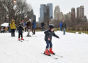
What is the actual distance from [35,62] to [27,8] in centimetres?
4410

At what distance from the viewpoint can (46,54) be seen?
8.07m

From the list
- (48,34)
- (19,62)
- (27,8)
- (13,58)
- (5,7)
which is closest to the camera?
(19,62)

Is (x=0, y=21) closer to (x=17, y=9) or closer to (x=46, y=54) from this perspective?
(x=17, y=9)

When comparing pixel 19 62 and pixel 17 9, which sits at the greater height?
pixel 17 9

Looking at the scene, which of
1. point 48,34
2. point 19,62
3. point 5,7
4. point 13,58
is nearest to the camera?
point 19,62

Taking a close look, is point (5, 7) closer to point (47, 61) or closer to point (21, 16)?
point (21, 16)

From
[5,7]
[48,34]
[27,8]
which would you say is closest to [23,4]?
[27,8]

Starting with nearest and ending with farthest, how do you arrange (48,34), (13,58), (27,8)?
(13,58) → (48,34) → (27,8)

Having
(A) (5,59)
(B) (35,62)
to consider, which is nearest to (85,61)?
(B) (35,62)

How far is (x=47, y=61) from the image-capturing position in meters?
6.97

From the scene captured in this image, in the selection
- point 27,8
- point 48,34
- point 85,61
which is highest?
point 27,8

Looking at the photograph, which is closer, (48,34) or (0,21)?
(48,34)

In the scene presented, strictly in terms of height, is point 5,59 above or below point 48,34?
below

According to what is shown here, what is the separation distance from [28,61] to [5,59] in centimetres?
89
